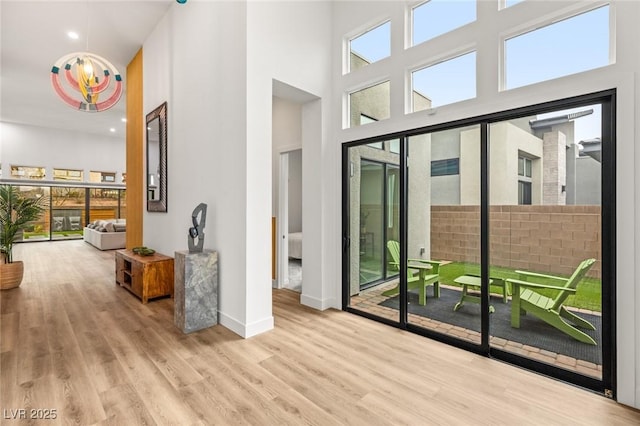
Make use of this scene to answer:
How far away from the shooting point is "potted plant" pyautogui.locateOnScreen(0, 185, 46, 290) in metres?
4.79

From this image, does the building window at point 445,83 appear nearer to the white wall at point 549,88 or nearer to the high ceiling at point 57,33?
the white wall at point 549,88

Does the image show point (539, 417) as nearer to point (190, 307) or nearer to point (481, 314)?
point (481, 314)

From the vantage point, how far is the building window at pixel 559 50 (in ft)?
7.40

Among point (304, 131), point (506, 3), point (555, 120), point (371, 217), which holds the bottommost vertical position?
point (371, 217)

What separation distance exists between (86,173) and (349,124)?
38.5 feet

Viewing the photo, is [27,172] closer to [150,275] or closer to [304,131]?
[150,275]

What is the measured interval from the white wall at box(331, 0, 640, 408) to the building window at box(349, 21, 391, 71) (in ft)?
0.32

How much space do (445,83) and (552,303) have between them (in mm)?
2267

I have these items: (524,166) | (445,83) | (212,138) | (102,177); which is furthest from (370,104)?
(102,177)

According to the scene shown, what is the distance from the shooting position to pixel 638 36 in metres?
2.05

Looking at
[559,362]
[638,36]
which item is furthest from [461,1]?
[559,362]

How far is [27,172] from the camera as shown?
33.5 feet

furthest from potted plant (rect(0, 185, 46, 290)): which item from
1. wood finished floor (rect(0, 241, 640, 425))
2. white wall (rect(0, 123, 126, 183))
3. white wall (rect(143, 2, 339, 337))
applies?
white wall (rect(0, 123, 126, 183))

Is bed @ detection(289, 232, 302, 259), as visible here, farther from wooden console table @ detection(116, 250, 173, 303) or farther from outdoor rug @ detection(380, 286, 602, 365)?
outdoor rug @ detection(380, 286, 602, 365)
